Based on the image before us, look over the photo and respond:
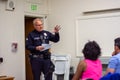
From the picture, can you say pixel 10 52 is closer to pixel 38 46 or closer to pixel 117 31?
pixel 38 46

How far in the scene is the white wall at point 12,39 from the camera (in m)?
5.95

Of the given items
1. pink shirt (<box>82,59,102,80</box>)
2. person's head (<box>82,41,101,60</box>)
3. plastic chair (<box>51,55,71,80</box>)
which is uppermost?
person's head (<box>82,41,101,60</box>)

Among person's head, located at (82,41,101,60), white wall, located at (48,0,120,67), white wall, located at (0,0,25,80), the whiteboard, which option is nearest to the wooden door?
white wall, located at (48,0,120,67)

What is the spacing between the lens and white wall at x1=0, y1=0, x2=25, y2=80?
595cm

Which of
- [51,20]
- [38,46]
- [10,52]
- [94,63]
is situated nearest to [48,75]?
[38,46]

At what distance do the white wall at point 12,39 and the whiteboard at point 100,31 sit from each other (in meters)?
1.39

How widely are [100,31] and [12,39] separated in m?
2.04

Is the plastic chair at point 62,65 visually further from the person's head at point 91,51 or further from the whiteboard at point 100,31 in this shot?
the person's head at point 91,51

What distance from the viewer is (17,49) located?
6.27 metres

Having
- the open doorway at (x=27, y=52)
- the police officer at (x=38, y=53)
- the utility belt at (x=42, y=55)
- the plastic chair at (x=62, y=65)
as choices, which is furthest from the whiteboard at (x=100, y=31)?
the utility belt at (x=42, y=55)

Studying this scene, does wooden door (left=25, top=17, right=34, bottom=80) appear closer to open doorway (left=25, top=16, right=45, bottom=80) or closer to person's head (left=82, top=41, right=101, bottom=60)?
Result: open doorway (left=25, top=16, right=45, bottom=80)

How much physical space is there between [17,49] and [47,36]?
5.47ft

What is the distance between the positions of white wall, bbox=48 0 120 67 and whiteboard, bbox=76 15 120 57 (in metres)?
0.19

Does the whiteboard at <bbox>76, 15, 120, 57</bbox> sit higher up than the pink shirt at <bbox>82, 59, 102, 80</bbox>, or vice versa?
the whiteboard at <bbox>76, 15, 120, 57</bbox>
